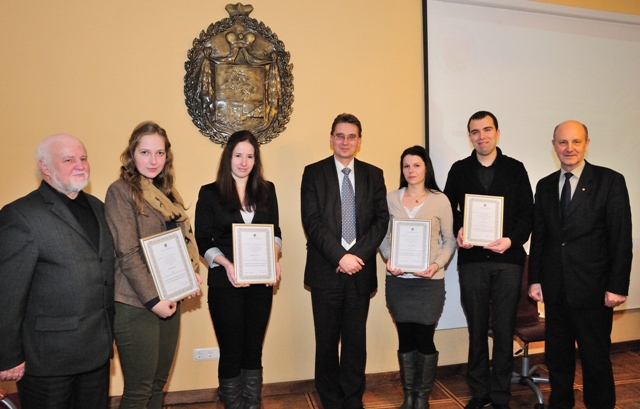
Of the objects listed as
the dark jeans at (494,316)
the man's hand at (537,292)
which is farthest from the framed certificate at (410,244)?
the man's hand at (537,292)

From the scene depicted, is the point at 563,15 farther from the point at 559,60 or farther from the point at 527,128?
the point at 527,128

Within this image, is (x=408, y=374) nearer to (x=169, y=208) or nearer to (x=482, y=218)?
(x=482, y=218)

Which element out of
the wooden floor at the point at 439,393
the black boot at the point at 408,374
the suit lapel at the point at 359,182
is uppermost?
the suit lapel at the point at 359,182

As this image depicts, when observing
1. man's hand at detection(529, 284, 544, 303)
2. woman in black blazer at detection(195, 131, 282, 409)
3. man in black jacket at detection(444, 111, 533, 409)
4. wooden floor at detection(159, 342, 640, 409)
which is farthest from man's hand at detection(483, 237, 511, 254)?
woman in black blazer at detection(195, 131, 282, 409)

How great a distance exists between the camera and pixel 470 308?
2.91m

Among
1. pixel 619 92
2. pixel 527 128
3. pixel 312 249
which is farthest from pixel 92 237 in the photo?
pixel 619 92

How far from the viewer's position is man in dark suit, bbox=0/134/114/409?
1.70 meters

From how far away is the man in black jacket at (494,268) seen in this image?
2850mm

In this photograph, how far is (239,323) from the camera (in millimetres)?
2541

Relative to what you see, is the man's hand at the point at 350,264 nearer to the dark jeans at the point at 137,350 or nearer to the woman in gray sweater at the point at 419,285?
the woman in gray sweater at the point at 419,285

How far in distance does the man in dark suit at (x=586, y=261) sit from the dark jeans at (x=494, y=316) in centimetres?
22

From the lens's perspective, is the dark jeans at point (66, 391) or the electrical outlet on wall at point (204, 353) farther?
the electrical outlet on wall at point (204, 353)

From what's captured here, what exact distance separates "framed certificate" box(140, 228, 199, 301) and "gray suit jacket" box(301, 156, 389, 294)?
814 millimetres

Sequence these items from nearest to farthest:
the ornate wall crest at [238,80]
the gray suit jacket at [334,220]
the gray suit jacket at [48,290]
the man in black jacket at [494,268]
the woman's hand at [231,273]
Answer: the gray suit jacket at [48,290] → the woman's hand at [231,273] → the gray suit jacket at [334,220] → the man in black jacket at [494,268] → the ornate wall crest at [238,80]
